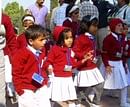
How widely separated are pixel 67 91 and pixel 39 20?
11.4 ft

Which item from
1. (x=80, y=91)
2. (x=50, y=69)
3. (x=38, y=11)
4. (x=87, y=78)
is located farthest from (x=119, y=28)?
(x=38, y=11)

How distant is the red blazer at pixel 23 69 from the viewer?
507 cm

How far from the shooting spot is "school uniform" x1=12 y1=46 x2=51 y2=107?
5094 mm

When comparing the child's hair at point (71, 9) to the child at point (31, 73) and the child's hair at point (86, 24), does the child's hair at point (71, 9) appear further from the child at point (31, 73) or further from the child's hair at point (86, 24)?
the child at point (31, 73)

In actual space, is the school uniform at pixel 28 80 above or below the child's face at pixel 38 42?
below

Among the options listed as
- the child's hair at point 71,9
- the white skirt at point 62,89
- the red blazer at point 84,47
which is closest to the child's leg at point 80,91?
the red blazer at point 84,47

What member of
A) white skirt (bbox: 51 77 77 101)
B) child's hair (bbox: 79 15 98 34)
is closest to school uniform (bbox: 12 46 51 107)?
white skirt (bbox: 51 77 77 101)

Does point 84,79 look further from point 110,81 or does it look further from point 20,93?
point 20,93

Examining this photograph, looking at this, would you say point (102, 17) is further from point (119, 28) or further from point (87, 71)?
point (87, 71)

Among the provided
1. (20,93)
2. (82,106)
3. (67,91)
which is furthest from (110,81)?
(20,93)

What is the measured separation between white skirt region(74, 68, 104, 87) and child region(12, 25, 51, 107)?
1.49m

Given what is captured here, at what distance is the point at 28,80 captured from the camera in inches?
204

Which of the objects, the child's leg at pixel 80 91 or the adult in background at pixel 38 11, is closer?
the child's leg at pixel 80 91

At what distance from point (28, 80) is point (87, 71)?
69.5 inches
